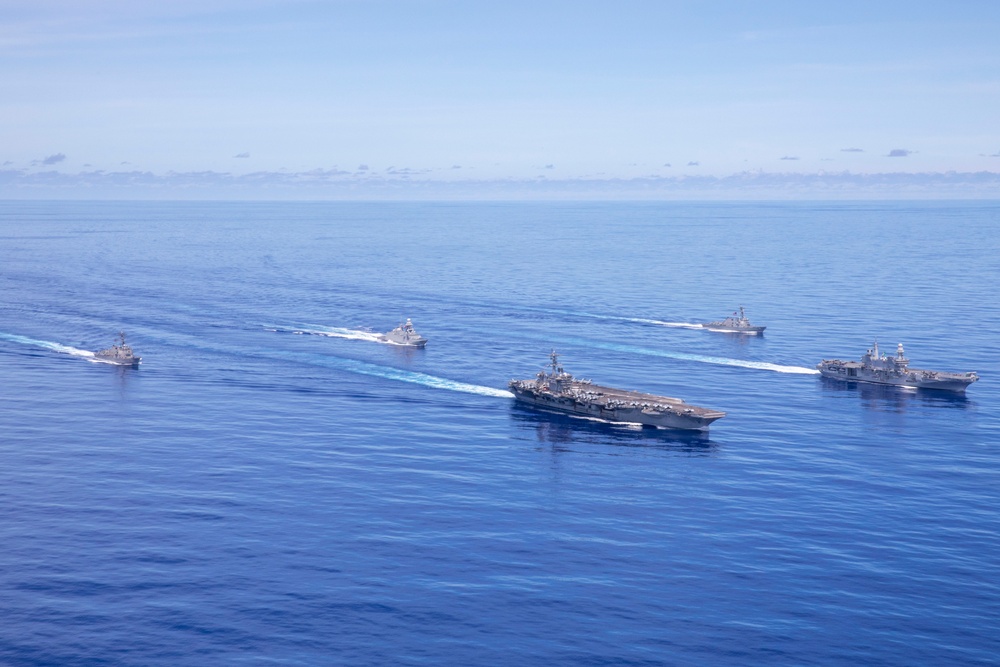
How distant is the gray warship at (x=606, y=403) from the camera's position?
14075 centimetres

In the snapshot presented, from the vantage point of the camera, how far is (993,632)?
7944cm

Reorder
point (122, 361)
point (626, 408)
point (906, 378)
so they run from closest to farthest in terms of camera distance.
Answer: point (626, 408) → point (906, 378) → point (122, 361)

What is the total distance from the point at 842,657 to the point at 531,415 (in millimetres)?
79056

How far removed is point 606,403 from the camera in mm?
147750

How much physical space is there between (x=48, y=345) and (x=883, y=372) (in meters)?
155

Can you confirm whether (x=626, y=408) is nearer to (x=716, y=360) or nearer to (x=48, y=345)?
(x=716, y=360)

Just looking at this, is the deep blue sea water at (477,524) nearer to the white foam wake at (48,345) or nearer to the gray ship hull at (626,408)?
the gray ship hull at (626,408)

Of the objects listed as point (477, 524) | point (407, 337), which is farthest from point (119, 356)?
point (477, 524)

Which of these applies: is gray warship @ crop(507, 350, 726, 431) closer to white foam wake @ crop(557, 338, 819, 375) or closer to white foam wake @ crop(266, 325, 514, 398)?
white foam wake @ crop(266, 325, 514, 398)

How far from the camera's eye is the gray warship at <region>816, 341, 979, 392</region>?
166250mm

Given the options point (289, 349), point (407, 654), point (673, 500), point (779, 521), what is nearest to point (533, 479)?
point (673, 500)

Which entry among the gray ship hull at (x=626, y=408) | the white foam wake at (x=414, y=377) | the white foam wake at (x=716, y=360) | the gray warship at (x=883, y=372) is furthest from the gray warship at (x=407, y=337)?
the gray warship at (x=883, y=372)

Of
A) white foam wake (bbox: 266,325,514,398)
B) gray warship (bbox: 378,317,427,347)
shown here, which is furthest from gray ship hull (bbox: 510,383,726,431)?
gray warship (bbox: 378,317,427,347)

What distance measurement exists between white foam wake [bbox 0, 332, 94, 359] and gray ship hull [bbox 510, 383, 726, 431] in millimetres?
85042
